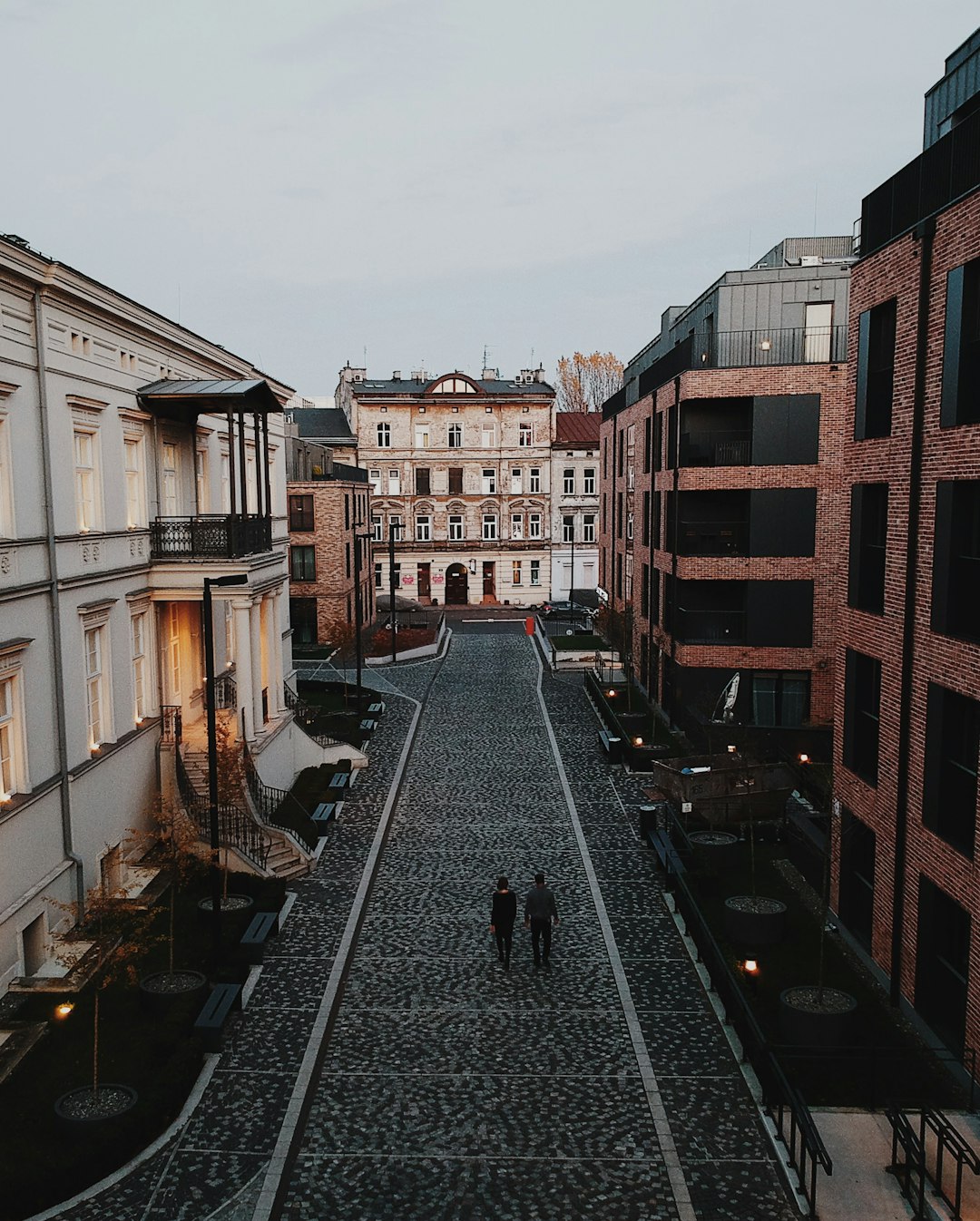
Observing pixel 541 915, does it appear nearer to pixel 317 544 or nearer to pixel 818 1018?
pixel 818 1018

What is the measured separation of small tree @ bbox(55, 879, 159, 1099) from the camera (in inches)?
489

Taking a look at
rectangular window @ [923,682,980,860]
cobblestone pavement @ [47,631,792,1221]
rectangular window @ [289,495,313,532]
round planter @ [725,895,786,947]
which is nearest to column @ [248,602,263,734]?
cobblestone pavement @ [47,631,792,1221]

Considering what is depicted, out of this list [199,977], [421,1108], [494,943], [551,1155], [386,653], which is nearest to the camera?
[551,1155]

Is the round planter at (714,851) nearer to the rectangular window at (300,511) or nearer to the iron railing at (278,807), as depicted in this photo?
the iron railing at (278,807)

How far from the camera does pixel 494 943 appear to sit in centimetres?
1641

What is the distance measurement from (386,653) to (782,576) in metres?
23.9

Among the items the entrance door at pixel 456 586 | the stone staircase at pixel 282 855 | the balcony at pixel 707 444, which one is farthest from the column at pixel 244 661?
the entrance door at pixel 456 586

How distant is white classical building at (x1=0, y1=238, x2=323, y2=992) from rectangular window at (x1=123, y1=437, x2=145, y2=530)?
4 cm

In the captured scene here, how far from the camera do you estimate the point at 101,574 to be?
18000mm

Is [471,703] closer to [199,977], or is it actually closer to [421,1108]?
[199,977]

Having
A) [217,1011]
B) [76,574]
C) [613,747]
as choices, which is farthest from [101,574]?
[613,747]

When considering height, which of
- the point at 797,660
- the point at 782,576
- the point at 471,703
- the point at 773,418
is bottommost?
the point at 471,703

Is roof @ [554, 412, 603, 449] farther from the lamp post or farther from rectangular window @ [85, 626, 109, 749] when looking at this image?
→ the lamp post

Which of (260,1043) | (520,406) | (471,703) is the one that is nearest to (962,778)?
(260,1043)
